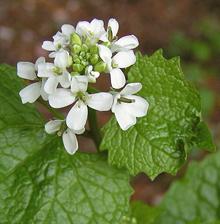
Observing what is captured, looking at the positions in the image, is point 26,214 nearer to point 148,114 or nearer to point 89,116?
point 89,116

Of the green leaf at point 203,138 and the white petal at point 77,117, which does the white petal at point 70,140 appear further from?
the green leaf at point 203,138

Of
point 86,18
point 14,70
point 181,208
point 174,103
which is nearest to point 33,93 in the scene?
point 14,70

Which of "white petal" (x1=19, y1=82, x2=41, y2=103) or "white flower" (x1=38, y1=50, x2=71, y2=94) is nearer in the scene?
"white flower" (x1=38, y1=50, x2=71, y2=94)

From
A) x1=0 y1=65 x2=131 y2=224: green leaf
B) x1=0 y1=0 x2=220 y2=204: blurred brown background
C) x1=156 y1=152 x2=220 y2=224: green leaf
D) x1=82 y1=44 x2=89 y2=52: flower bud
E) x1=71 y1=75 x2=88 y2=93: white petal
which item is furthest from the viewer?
x1=0 y1=0 x2=220 y2=204: blurred brown background

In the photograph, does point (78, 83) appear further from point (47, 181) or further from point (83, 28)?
point (47, 181)

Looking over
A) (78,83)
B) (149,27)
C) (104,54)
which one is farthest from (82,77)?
(149,27)

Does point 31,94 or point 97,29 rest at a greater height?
point 97,29

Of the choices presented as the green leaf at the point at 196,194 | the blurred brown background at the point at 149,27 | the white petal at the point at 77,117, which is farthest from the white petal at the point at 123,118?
the blurred brown background at the point at 149,27

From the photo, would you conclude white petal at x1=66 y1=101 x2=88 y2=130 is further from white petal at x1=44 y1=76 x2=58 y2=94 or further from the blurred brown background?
the blurred brown background

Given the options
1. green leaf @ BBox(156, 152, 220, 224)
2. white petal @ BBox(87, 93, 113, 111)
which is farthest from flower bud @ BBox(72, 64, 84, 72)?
green leaf @ BBox(156, 152, 220, 224)
